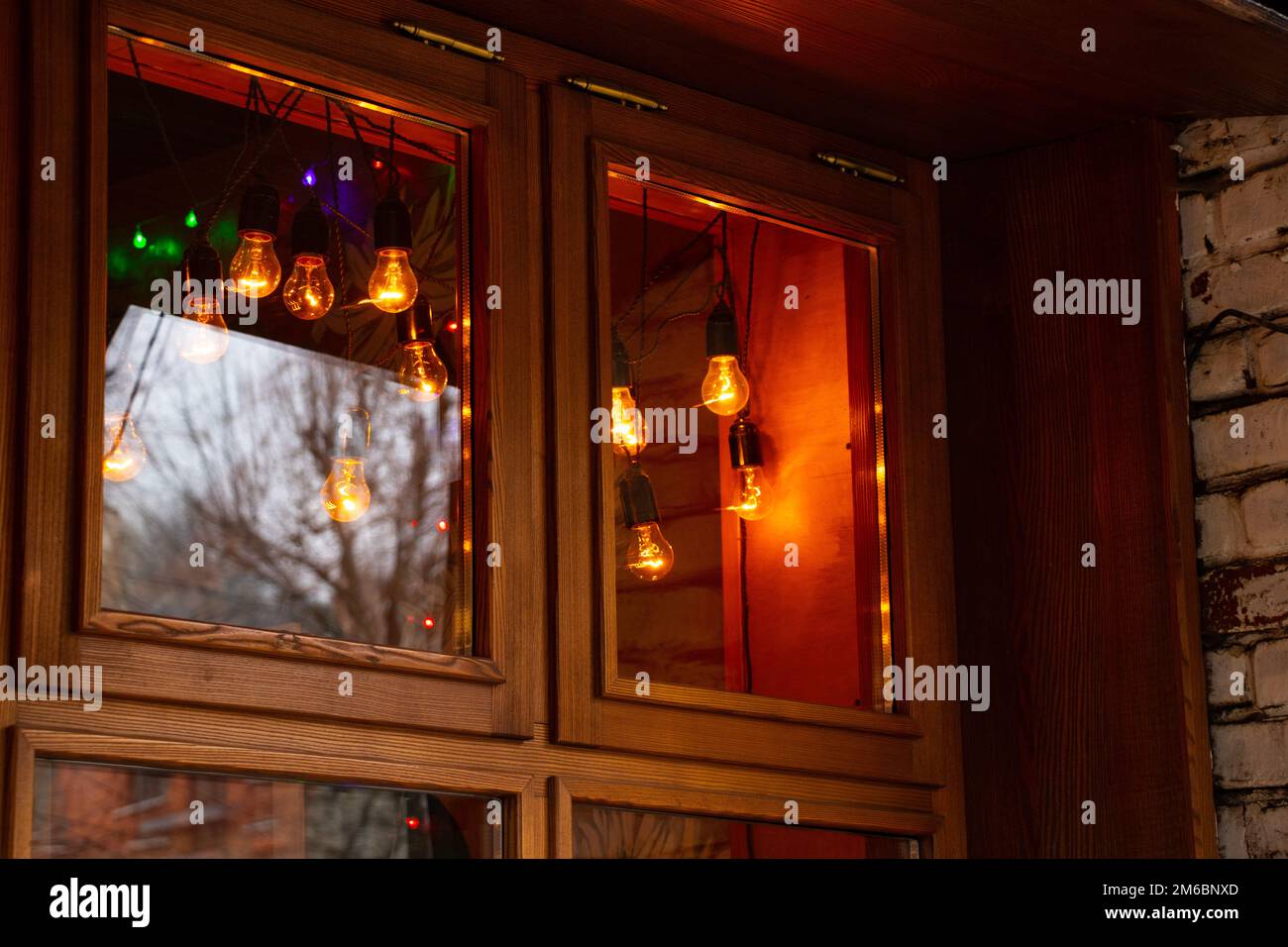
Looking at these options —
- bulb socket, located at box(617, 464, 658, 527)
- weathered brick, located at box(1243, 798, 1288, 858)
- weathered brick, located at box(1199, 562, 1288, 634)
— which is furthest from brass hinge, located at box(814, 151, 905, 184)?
weathered brick, located at box(1243, 798, 1288, 858)

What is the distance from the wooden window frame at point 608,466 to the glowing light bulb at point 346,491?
0.65 feet

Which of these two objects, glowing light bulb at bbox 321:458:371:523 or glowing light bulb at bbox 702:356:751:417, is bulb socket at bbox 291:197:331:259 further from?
glowing light bulb at bbox 702:356:751:417

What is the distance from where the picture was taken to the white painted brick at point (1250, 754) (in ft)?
6.01

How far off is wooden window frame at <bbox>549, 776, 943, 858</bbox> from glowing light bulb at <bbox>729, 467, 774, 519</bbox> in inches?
10.9

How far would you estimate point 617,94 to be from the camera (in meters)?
1.83

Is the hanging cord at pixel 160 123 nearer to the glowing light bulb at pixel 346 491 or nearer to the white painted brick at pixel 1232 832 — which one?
the glowing light bulb at pixel 346 491

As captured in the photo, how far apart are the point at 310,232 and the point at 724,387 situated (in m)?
0.45

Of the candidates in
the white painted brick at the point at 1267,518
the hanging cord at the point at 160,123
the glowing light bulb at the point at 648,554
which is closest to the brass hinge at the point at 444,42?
the hanging cord at the point at 160,123

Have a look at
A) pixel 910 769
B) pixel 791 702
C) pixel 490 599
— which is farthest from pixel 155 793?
pixel 910 769

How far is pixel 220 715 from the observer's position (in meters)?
1.45

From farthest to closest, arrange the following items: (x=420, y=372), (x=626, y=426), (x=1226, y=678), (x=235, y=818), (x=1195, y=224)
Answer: (x=1195, y=224)
(x=1226, y=678)
(x=626, y=426)
(x=420, y=372)
(x=235, y=818)

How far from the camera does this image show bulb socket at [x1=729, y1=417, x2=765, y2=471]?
6.02 ft

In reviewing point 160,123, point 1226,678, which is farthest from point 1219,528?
point 160,123

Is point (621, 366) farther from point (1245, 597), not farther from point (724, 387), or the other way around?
point (1245, 597)
